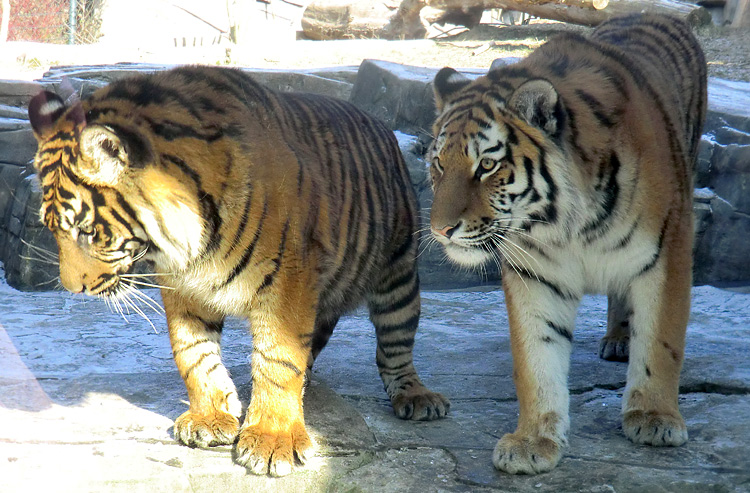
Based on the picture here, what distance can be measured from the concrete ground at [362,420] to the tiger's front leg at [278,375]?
93 millimetres

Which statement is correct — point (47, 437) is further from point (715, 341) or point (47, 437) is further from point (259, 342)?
point (715, 341)

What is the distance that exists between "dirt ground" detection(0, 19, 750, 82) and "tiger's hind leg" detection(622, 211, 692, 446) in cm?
605

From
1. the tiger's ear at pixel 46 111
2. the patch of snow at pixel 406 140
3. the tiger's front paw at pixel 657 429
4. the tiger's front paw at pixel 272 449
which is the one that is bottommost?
the tiger's front paw at pixel 272 449

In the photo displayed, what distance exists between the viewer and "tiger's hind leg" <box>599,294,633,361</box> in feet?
11.8

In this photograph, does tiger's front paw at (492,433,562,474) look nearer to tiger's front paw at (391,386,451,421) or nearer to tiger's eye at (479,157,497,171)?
tiger's front paw at (391,386,451,421)

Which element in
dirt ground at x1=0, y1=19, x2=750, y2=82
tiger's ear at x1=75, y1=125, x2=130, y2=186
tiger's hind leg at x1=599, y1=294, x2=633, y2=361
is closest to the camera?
tiger's ear at x1=75, y1=125, x2=130, y2=186

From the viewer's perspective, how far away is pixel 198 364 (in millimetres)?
2580

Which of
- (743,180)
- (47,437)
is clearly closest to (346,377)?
(47,437)

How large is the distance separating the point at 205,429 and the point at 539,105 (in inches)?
55.2

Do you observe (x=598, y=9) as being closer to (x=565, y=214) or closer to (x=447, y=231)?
(x=565, y=214)

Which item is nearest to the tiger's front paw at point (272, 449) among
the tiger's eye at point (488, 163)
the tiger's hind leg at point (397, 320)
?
the tiger's hind leg at point (397, 320)

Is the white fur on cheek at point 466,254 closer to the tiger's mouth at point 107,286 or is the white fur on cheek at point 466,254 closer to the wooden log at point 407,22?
the tiger's mouth at point 107,286

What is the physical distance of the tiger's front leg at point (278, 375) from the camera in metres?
2.41

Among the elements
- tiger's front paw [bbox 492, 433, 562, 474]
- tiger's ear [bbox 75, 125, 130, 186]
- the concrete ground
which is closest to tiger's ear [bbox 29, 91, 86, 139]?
tiger's ear [bbox 75, 125, 130, 186]
